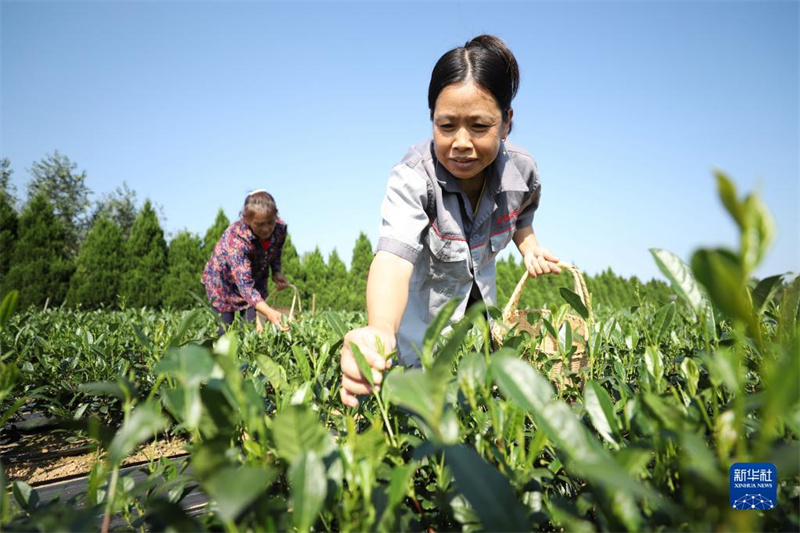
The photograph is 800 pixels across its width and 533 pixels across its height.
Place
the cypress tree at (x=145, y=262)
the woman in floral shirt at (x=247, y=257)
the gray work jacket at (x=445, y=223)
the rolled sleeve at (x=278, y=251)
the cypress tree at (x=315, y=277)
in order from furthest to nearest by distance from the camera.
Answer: the cypress tree at (x=315, y=277) → the cypress tree at (x=145, y=262) → the rolled sleeve at (x=278, y=251) → the woman in floral shirt at (x=247, y=257) → the gray work jacket at (x=445, y=223)

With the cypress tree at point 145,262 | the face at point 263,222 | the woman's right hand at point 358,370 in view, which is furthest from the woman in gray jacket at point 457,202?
the cypress tree at point 145,262

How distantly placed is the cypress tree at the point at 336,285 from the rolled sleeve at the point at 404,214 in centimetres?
1384

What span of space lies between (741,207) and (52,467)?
9.17 feet

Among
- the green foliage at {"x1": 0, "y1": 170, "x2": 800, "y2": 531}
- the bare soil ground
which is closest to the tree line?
the bare soil ground

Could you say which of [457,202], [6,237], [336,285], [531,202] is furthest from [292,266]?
[457,202]

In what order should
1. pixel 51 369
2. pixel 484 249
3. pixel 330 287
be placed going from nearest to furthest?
pixel 51 369 < pixel 484 249 < pixel 330 287

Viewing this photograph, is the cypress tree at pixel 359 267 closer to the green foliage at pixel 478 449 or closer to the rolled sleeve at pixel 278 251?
the rolled sleeve at pixel 278 251

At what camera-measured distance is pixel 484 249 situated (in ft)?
8.94

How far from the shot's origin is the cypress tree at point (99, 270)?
14281mm

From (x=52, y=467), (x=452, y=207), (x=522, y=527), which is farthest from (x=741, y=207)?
(x=52, y=467)

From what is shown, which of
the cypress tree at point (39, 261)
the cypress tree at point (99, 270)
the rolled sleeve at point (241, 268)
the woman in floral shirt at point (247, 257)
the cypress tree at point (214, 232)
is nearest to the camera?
the rolled sleeve at point (241, 268)

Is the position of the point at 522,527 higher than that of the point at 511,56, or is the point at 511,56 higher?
the point at 511,56

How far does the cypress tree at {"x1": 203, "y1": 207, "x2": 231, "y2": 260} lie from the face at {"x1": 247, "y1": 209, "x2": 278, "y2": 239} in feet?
40.3

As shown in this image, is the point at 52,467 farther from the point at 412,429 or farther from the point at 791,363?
the point at 791,363
